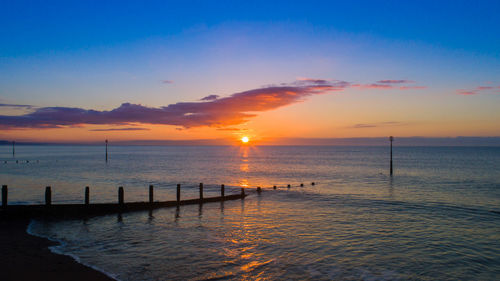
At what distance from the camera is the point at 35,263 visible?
13289mm

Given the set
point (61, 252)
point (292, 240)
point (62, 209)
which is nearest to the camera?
point (61, 252)

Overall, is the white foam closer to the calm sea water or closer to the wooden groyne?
the calm sea water

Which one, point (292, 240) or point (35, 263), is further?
point (292, 240)

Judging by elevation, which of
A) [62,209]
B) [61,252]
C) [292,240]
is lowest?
[292,240]

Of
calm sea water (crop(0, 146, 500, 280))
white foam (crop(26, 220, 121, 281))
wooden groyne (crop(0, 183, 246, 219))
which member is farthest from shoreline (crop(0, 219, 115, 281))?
wooden groyne (crop(0, 183, 246, 219))

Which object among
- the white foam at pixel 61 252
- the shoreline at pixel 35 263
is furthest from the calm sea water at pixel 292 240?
the shoreline at pixel 35 263

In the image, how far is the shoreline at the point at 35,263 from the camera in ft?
A: 39.4

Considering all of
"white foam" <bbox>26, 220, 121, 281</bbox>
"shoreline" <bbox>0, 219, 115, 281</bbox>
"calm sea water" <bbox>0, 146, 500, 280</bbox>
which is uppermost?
"shoreline" <bbox>0, 219, 115, 281</bbox>

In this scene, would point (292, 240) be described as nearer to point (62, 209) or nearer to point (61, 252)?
point (61, 252)

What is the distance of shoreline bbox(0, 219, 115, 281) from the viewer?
39.4 feet

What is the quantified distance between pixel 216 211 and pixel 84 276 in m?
15.6

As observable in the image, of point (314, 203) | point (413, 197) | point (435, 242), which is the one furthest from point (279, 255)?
point (413, 197)

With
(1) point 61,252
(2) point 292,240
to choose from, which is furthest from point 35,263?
(2) point 292,240

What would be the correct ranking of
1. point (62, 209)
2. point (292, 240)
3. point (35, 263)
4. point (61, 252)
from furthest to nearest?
point (62, 209) < point (292, 240) < point (61, 252) < point (35, 263)
